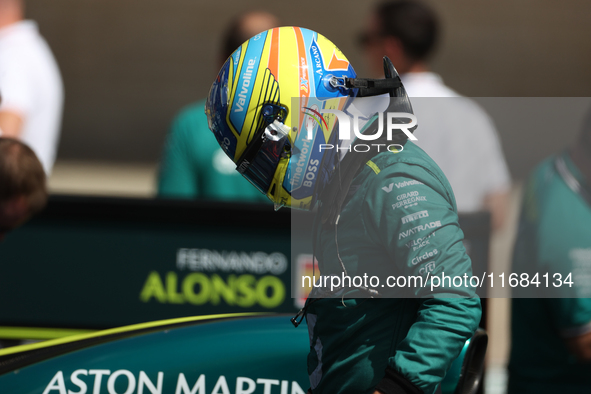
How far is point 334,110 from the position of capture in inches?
57.4

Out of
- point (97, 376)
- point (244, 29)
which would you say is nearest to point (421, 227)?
point (97, 376)

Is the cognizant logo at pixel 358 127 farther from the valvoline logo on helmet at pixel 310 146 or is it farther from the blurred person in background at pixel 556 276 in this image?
the blurred person in background at pixel 556 276

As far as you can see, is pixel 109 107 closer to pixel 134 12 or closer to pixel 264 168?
pixel 134 12

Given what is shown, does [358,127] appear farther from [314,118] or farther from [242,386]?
[242,386]

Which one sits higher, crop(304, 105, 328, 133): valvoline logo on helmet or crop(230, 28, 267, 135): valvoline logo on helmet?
crop(230, 28, 267, 135): valvoline logo on helmet

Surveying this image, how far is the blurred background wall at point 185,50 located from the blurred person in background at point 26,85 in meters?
8.44

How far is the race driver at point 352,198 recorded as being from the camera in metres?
1.34

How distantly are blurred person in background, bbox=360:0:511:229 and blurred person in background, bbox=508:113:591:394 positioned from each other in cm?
19

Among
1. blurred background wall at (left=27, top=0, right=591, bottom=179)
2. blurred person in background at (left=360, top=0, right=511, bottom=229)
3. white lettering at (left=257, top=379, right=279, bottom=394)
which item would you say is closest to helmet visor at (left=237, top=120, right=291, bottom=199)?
blurred person in background at (left=360, top=0, right=511, bottom=229)

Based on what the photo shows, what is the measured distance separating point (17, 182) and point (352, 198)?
5.05 feet

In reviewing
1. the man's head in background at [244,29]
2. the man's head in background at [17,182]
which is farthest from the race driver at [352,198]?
the man's head in background at [244,29]

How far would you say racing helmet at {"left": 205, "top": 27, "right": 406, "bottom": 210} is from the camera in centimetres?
146

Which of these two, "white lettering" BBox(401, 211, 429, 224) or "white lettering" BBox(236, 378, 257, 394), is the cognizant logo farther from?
"white lettering" BBox(236, 378, 257, 394)

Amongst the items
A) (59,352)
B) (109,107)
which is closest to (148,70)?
(109,107)
